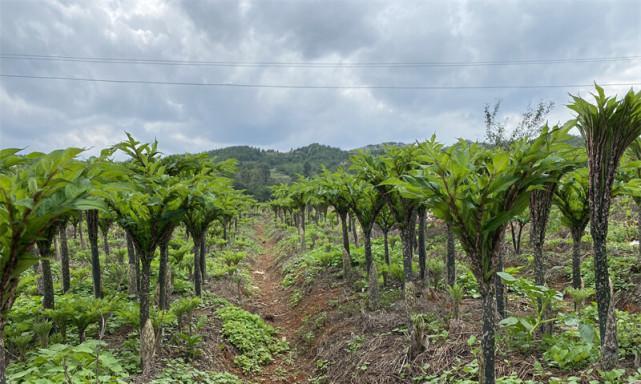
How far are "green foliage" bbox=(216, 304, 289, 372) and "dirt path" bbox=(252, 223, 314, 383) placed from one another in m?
0.22

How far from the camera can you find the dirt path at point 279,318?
6672 mm

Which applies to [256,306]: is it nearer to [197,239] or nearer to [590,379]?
[197,239]

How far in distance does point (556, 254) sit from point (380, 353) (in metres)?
8.41

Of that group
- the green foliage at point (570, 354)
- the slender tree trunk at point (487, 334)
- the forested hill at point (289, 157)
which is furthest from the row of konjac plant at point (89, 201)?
the forested hill at point (289, 157)

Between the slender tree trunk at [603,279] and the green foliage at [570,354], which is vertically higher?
the slender tree trunk at [603,279]

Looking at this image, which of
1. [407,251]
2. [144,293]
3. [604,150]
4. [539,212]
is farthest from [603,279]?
[144,293]

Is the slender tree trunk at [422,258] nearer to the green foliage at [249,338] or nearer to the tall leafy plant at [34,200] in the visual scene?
the green foliage at [249,338]

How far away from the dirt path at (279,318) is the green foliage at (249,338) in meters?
0.22

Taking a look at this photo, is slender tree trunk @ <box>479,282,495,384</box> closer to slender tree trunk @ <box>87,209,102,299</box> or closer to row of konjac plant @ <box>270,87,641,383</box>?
row of konjac plant @ <box>270,87,641,383</box>

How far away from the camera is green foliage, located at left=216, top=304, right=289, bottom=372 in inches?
274

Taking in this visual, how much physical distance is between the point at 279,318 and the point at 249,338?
2.43m

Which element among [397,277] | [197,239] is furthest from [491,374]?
[197,239]

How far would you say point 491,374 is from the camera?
3098 millimetres

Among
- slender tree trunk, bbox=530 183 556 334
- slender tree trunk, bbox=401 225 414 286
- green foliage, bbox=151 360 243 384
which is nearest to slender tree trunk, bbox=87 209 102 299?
green foliage, bbox=151 360 243 384
